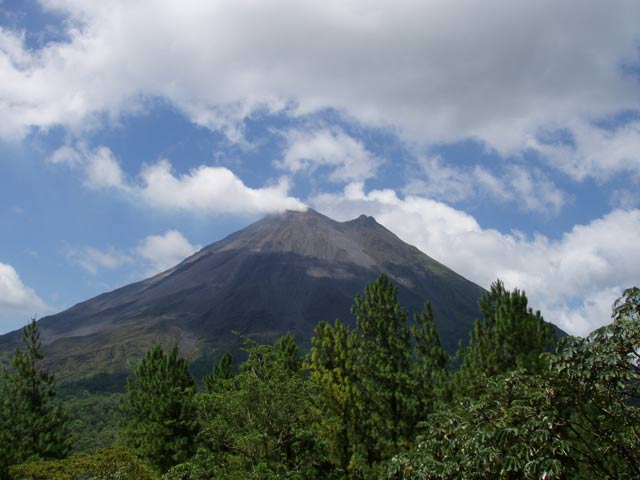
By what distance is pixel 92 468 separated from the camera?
15.4 m

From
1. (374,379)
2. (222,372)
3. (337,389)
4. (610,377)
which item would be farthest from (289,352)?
(610,377)

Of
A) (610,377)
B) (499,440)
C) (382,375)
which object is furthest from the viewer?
(382,375)

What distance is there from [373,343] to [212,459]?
1028 centimetres

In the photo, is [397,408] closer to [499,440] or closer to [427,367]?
[427,367]

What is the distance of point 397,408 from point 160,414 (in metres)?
13.7

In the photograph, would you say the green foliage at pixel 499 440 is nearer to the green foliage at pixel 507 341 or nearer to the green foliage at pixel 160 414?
the green foliage at pixel 507 341

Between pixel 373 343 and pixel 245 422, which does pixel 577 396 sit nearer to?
pixel 245 422

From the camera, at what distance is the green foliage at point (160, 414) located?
88.3ft

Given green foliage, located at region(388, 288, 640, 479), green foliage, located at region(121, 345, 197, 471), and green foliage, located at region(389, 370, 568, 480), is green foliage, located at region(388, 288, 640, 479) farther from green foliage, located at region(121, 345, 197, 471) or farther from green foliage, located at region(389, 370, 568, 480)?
green foliage, located at region(121, 345, 197, 471)

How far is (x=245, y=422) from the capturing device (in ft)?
57.5

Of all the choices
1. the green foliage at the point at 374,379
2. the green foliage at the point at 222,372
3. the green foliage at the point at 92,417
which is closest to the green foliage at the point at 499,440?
the green foliage at the point at 374,379

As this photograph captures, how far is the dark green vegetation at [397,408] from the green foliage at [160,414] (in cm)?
8

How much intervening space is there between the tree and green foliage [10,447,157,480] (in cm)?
1325

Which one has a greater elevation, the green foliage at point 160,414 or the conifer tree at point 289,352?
the conifer tree at point 289,352
